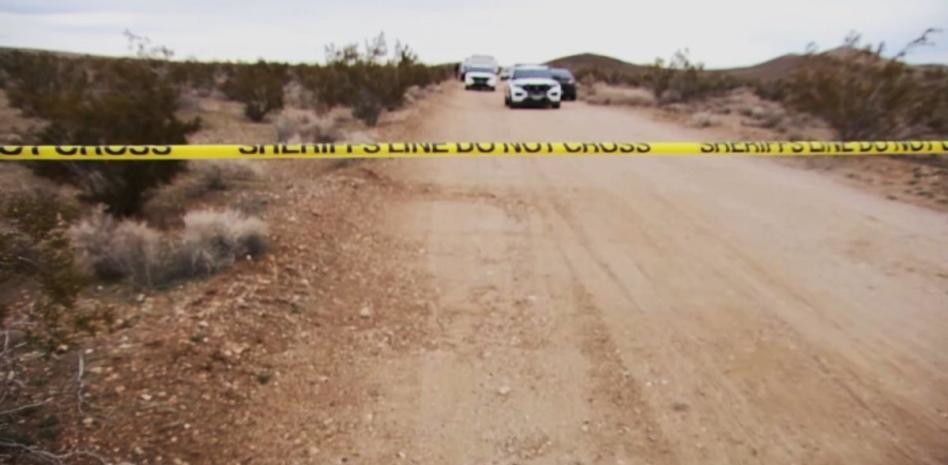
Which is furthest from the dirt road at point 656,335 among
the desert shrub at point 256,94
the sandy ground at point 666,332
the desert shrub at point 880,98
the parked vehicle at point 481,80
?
the parked vehicle at point 481,80

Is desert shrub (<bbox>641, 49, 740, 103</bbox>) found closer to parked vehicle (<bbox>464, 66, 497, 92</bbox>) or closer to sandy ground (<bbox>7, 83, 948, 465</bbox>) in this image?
parked vehicle (<bbox>464, 66, 497, 92</bbox>)

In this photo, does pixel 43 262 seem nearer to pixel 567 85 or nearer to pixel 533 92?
pixel 533 92

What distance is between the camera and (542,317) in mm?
4863

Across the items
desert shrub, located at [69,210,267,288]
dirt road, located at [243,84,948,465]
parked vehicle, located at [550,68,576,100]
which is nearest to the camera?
dirt road, located at [243,84,948,465]

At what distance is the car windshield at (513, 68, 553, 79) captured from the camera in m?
23.2

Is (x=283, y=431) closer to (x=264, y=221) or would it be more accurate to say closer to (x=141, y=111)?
(x=264, y=221)

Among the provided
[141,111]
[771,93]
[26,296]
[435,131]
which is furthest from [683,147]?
[771,93]

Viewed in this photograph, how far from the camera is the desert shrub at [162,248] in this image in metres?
5.09

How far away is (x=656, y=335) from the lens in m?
4.61

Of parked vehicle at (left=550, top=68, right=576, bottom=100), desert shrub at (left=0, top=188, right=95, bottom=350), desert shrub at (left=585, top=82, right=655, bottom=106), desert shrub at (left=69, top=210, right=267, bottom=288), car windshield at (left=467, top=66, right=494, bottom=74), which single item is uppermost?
car windshield at (left=467, top=66, right=494, bottom=74)

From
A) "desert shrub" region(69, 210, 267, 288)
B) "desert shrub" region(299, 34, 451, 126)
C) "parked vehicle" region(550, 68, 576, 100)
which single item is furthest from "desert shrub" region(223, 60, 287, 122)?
"parked vehicle" region(550, 68, 576, 100)

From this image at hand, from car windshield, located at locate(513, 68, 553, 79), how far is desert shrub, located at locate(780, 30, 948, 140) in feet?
36.4

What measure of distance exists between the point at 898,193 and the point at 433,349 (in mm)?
7833

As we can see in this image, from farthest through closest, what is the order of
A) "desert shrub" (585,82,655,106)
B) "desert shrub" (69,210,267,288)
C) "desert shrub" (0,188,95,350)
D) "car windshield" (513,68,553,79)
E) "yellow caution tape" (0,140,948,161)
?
"desert shrub" (585,82,655,106) → "car windshield" (513,68,553,79) → "desert shrub" (69,210,267,288) → "yellow caution tape" (0,140,948,161) → "desert shrub" (0,188,95,350)
